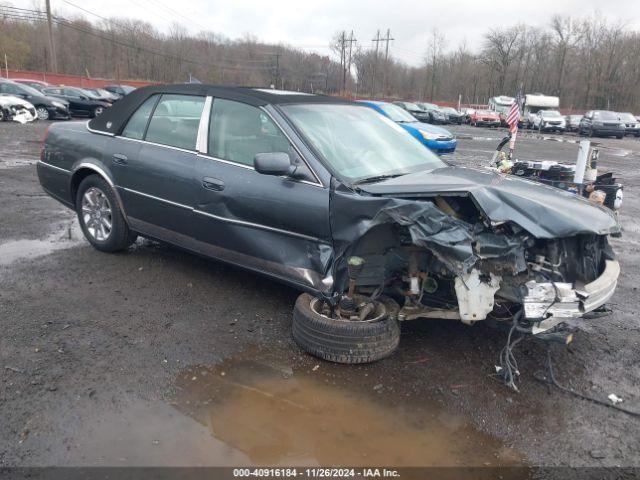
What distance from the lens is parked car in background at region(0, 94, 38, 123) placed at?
62.5 feet

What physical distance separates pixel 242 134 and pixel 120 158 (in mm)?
1377

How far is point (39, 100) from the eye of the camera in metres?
20.2

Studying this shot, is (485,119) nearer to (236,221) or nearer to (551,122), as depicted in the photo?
(551,122)

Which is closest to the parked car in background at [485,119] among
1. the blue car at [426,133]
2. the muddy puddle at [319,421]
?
the blue car at [426,133]

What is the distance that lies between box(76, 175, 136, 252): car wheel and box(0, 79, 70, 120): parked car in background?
1815 cm

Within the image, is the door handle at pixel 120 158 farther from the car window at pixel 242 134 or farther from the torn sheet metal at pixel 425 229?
the torn sheet metal at pixel 425 229

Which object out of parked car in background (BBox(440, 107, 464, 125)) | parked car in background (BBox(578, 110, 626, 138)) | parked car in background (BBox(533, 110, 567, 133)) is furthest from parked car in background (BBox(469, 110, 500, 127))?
parked car in background (BBox(578, 110, 626, 138))

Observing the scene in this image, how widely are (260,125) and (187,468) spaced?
2.49 meters

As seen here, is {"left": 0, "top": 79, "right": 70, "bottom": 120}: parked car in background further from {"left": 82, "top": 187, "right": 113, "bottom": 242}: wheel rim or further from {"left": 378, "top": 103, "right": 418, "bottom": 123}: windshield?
{"left": 82, "top": 187, "right": 113, "bottom": 242}: wheel rim

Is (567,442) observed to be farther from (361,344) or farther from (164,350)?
(164,350)

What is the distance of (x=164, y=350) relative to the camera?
3361mm

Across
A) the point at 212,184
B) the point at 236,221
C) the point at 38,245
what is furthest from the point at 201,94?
the point at 38,245

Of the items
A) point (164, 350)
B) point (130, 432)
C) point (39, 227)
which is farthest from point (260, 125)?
point (39, 227)

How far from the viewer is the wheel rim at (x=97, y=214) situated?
489cm
